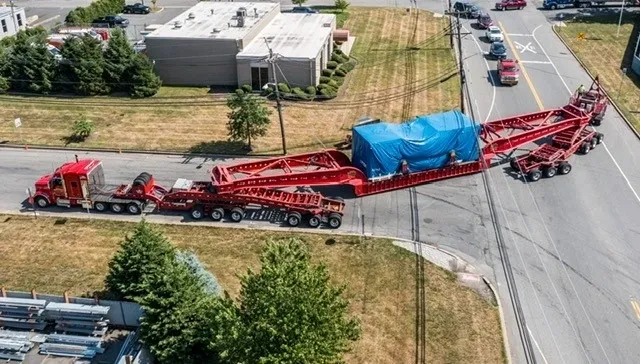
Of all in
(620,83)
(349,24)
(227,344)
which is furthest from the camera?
(349,24)

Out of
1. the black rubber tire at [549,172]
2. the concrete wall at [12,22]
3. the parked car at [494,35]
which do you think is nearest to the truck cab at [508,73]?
the parked car at [494,35]

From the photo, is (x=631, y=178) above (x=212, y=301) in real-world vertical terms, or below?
below

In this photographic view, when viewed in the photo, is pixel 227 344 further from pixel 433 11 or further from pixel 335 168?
pixel 433 11

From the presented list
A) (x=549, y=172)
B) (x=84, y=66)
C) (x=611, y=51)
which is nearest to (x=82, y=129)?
(x=84, y=66)

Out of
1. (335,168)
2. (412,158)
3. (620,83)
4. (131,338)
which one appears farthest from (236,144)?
(620,83)

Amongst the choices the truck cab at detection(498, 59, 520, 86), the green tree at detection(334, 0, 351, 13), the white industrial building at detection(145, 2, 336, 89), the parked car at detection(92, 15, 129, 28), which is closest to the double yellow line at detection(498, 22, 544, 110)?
the truck cab at detection(498, 59, 520, 86)

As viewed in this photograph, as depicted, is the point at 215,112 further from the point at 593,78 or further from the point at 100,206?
the point at 593,78
